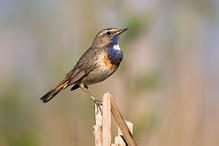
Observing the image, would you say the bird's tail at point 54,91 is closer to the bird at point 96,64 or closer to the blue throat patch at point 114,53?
the bird at point 96,64

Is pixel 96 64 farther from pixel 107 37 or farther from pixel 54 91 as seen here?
pixel 54 91

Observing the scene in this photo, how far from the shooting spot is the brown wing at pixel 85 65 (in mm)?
4156

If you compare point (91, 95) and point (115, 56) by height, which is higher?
point (115, 56)

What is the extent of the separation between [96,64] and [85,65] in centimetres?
12

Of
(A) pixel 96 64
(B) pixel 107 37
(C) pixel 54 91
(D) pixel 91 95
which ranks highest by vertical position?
(B) pixel 107 37

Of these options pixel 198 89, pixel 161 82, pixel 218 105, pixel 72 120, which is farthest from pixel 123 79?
pixel 218 105

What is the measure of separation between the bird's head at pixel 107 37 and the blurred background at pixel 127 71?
2.7 inches

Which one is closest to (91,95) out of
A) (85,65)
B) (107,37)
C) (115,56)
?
(85,65)

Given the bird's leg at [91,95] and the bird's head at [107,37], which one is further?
the bird's head at [107,37]

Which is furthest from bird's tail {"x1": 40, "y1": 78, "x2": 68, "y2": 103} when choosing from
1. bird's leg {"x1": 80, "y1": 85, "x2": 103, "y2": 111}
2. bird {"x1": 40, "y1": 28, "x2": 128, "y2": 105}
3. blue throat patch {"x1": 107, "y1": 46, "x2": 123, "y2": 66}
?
blue throat patch {"x1": 107, "y1": 46, "x2": 123, "y2": 66}

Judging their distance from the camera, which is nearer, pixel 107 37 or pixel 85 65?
pixel 85 65

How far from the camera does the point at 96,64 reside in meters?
4.15

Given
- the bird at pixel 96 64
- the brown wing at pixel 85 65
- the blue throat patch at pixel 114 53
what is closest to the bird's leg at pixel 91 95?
the bird at pixel 96 64

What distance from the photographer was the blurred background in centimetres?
390
